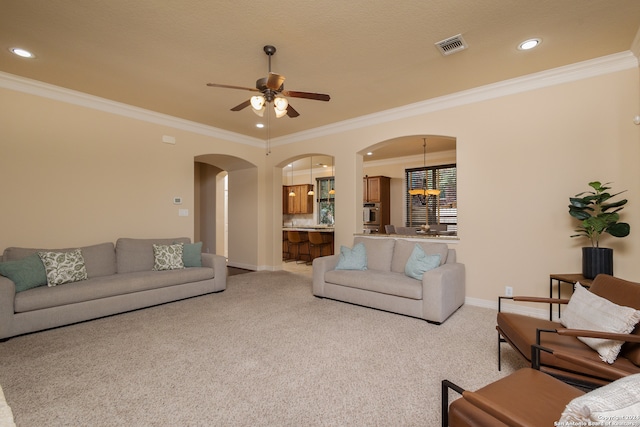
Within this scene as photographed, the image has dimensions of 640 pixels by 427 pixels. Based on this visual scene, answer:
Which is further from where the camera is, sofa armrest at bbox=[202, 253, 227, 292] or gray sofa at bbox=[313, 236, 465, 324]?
sofa armrest at bbox=[202, 253, 227, 292]

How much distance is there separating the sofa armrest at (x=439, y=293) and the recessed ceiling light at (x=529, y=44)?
2495mm

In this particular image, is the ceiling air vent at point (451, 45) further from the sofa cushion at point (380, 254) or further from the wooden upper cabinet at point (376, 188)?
the wooden upper cabinet at point (376, 188)

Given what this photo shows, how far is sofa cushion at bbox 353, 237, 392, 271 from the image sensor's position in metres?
4.44

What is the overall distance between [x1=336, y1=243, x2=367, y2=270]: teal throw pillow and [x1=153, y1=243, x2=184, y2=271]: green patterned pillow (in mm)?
2463

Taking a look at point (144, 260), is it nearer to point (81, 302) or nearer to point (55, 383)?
point (81, 302)

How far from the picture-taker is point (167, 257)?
4527mm

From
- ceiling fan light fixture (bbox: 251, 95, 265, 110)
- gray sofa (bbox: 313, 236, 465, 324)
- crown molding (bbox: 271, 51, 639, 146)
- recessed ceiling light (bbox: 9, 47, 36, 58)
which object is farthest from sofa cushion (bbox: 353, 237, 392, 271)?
recessed ceiling light (bbox: 9, 47, 36, 58)

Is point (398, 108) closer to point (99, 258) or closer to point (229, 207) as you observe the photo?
point (229, 207)

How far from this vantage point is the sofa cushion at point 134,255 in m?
4.29

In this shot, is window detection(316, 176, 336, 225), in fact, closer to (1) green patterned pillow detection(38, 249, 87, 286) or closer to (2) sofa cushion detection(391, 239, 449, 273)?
(2) sofa cushion detection(391, 239, 449, 273)

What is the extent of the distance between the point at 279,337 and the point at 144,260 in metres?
2.72

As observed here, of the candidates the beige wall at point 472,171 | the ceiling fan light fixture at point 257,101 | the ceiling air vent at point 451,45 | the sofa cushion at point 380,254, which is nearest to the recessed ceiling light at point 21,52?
the beige wall at point 472,171

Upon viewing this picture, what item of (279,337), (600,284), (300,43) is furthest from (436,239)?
(300,43)

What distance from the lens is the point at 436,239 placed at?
4.46 m
